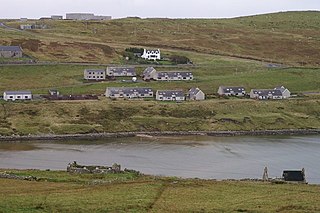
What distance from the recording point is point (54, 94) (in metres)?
71.9

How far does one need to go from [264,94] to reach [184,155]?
29.9 metres

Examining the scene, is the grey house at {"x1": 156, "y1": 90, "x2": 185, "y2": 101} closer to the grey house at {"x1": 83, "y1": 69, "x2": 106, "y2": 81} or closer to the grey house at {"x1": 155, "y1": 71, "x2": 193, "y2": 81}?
the grey house at {"x1": 155, "y1": 71, "x2": 193, "y2": 81}

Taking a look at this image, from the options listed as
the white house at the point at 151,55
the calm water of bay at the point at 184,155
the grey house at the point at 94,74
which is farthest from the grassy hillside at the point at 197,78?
the calm water of bay at the point at 184,155

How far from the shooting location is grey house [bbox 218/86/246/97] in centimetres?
7819

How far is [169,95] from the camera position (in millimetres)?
73312

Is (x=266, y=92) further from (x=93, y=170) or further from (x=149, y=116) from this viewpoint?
(x=93, y=170)

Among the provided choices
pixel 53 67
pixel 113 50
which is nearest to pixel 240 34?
pixel 113 50

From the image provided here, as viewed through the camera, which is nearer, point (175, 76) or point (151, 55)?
point (175, 76)

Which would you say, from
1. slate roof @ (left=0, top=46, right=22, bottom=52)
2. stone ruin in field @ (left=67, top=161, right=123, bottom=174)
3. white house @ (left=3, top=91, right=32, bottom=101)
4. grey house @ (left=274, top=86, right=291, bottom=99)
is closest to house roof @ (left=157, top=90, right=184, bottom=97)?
grey house @ (left=274, top=86, right=291, bottom=99)

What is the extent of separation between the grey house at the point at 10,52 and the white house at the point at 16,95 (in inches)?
917

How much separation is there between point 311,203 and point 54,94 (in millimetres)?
49801

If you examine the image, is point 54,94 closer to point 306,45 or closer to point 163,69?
point 163,69

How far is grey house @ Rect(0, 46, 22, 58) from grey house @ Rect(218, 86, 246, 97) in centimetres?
3507

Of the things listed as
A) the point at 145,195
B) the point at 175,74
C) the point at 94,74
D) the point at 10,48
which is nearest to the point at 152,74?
the point at 175,74
